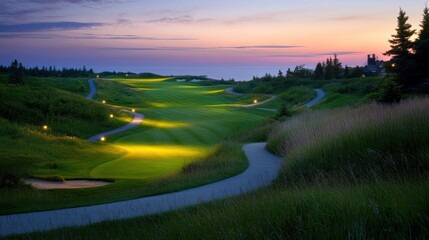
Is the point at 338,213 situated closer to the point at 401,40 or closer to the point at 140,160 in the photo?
the point at 140,160

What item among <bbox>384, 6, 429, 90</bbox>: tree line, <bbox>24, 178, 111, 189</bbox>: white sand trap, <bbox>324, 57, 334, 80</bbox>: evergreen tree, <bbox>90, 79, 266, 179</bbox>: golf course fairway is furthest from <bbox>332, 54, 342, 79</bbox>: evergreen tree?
<bbox>24, 178, 111, 189</bbox>: white sand trap

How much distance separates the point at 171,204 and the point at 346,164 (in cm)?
385

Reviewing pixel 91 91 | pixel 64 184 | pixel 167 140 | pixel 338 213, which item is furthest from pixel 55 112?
pixel 338 213

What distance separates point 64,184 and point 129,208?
21.0ft

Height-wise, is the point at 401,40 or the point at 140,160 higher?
the point at 401,40

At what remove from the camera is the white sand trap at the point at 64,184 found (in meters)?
14.4

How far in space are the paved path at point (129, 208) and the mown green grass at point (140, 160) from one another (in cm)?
64

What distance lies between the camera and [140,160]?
2059cm

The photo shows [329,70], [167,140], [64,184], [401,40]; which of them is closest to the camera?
[64,184]

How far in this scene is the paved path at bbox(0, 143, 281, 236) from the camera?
859 centimetres

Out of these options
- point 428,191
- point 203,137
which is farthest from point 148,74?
point 428,191

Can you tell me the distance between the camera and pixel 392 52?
122 ft

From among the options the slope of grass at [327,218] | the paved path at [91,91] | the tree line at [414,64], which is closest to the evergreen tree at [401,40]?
the tree line at [414,64]

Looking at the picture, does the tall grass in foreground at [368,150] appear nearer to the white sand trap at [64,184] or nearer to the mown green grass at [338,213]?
the mown green grass at [338,213]
